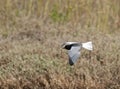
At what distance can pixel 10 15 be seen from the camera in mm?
4988

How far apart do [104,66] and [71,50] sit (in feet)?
0.90

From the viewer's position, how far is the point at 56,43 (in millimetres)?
3947

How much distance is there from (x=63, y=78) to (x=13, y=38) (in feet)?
4.28

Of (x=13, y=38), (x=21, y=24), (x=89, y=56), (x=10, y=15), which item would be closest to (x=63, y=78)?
(x=89, y=56)

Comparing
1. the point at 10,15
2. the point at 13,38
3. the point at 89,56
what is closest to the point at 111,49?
the point at 89,56

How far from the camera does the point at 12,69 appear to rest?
3.29 m

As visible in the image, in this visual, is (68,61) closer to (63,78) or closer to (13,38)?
(63,78)

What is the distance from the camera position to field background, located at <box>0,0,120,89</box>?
10.3ft

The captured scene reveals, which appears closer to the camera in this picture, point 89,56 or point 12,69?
point 12,69

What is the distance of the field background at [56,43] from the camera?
3.15 meters

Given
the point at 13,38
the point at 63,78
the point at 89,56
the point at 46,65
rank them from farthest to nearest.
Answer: the point at 13,38 < the point at 89,56 < the point at 46,65 < the point at 63,78

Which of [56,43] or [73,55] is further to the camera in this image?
[56,43]

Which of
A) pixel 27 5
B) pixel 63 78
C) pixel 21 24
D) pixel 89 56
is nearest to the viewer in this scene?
pixel 63 78

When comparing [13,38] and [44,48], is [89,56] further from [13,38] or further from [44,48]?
[13,38]
